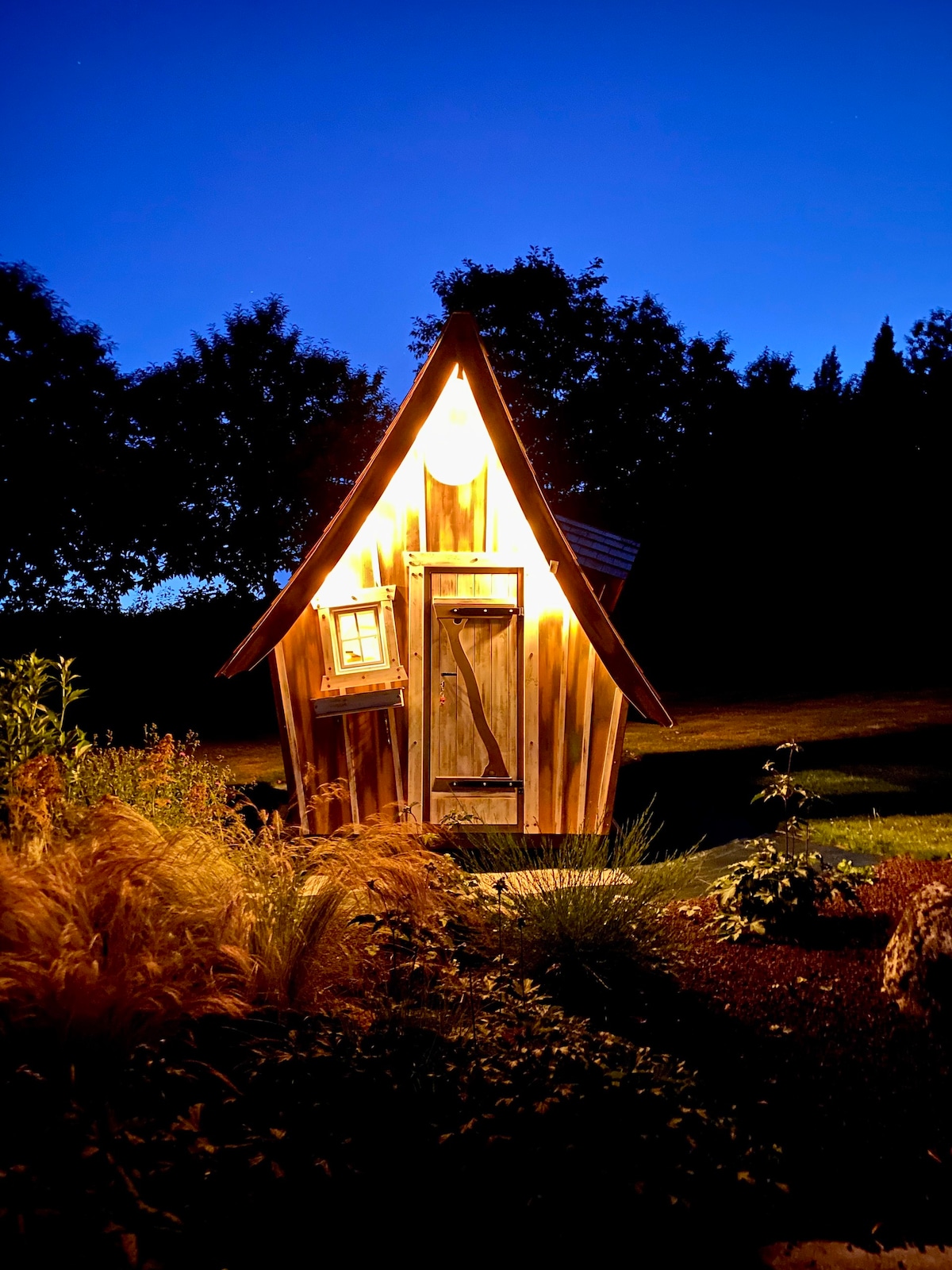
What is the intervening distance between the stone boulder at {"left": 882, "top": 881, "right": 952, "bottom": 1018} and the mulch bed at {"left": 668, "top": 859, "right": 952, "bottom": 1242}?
87mm

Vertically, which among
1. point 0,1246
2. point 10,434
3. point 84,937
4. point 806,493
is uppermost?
point 10,434

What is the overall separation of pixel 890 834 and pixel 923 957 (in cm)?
400

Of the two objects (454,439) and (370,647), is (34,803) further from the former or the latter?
(454,439)

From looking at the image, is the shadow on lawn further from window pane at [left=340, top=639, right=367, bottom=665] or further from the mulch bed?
window pane at [left=340, top=639, right=367, bottom=665]

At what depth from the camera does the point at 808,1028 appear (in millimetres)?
4285

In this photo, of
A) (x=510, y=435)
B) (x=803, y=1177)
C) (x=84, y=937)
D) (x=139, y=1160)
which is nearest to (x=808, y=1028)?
(x=803, y=1177)

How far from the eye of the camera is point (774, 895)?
5500 mm

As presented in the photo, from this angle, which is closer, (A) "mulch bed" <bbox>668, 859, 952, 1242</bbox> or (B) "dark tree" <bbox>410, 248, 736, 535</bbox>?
(A) "mulch bed" <bbox>668, 859, 952, 1242</bbox>

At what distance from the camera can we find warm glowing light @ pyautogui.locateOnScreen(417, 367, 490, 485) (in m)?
7.74

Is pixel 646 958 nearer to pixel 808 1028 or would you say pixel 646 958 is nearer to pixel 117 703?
pixel 808 1028

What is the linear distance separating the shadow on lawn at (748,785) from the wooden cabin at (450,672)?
105 cm

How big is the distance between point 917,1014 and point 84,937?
3718 millimetres

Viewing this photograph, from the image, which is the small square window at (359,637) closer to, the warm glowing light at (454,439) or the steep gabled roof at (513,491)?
the steep gabled roof at (513,491)

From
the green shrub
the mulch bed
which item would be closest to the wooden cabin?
the green shrub
